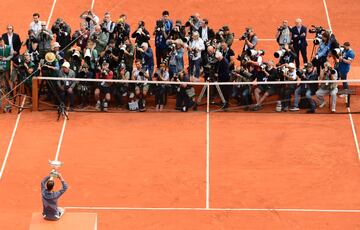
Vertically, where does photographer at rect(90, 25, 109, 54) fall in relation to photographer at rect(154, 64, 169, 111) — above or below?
above

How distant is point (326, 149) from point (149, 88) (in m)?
5.33

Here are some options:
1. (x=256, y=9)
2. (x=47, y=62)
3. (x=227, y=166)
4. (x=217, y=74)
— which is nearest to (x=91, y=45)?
(x=47, y=62)

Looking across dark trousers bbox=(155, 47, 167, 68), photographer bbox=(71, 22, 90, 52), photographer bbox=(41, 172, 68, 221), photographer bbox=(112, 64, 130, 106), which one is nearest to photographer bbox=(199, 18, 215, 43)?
dark trousers bbox=(155, 47, 167, 68)

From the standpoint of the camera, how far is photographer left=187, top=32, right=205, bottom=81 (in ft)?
107

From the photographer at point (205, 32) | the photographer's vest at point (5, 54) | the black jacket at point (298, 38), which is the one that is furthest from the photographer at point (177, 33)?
the photographer's vest at point (5, 54)

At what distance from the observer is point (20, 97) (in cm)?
3219

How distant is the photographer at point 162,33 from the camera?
110 feet

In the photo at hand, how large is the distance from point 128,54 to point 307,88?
17.2ft

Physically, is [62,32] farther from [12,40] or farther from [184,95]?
[184,95]

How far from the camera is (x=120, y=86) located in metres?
31.2

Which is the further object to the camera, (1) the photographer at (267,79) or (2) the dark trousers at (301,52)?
(2) the dark trousers at (301,52)

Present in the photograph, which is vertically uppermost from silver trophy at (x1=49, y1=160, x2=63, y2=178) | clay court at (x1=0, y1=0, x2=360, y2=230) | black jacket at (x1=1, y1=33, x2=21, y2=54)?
black jacket at (x1=1, y1=33, x2=21, y2=54)

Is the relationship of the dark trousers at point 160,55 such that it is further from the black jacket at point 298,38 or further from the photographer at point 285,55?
the black jacket at point 298,38

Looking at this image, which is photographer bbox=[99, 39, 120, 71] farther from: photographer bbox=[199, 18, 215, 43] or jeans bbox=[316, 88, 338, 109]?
jeans bbox=[316, 88, 338, 109]
